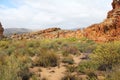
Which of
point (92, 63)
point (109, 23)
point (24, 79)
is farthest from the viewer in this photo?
point (109, 23)

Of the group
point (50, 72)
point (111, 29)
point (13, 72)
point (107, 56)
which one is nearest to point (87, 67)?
point (107, 56)

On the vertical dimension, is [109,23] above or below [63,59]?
above

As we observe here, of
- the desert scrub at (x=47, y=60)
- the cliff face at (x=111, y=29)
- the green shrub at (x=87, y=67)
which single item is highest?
the cliff face at (x=111, y=29)

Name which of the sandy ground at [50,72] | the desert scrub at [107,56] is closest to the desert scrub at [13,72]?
the sandy ground at [50,72]

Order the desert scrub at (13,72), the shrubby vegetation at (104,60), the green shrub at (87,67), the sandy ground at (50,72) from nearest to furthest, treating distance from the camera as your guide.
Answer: the desert scrub at (13,72)
the sandy ground at (50,72)
the green shrub at (87,67)
the shrubby vegetation at (104,60)

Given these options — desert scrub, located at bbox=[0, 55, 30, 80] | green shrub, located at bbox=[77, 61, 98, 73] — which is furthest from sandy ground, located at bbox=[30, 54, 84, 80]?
green shrub, located at bbox=[77, 61, 98, 73]

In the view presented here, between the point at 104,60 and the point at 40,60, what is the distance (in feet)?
10.6

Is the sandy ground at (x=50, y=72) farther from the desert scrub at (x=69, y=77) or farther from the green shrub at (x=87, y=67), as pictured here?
the green shrub at (x=87, y=67)

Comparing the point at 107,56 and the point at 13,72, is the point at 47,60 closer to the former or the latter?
the point at 107,56

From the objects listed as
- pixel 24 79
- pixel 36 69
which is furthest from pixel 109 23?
pixel 24 79

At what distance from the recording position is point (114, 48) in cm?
1220

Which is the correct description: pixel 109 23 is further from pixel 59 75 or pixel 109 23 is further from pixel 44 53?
pixel 59 75

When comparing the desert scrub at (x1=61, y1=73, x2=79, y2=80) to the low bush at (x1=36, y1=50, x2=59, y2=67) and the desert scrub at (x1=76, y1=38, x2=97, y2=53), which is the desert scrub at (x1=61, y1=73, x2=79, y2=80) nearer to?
the low bush at (x1=36, y1=50, x2=59, y2=67)

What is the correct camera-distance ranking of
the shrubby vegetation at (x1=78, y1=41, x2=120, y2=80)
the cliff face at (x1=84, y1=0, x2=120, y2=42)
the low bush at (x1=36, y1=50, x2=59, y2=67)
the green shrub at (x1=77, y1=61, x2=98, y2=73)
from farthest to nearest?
the cliff face at (x1=84, y1=0, x2=120, y2=42) < the low bush at (x1=36, y1=50, x2=59, y2=67) < the shrubby vegetation at (x1=78, y1=41, x2=120, y2=80) < the green shrub at (x1=77, y1=61, x2=98, y2=73)
